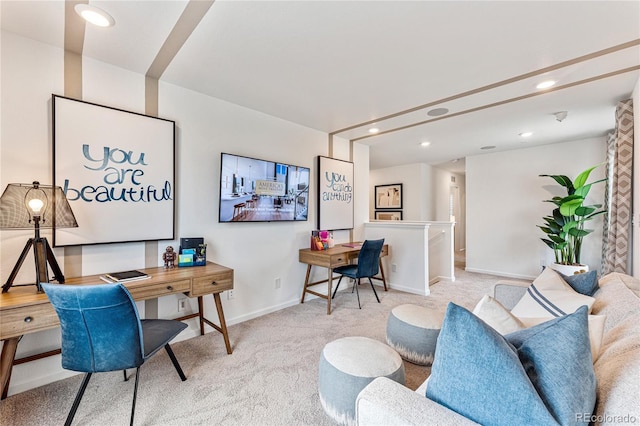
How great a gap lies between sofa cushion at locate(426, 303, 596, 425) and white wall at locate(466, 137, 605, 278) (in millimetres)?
4967

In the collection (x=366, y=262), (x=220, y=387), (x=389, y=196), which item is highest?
(x=389, y=196)

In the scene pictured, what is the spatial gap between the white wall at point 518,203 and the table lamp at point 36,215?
6.08m

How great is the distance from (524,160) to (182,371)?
19.5ft

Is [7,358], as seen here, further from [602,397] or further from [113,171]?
[602,397]

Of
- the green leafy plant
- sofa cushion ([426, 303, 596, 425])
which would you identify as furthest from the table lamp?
the green leafy plant

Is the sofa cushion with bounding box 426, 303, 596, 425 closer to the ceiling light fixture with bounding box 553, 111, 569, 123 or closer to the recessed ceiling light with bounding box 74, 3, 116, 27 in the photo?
the recessed ceiling light with bounding box 74, 3, 116, 27

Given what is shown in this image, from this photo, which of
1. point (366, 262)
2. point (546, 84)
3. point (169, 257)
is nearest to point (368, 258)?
point (366, 262)

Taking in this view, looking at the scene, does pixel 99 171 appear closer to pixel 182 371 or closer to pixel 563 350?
pixel 182 371

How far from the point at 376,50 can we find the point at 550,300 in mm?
1957

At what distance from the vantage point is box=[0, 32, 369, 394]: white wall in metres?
1.80

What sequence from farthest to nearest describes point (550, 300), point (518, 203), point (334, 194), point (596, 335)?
point (518, 203) → point (334, 194) → point (550, 300) → point (596, 335)

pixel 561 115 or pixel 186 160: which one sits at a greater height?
pixel 561 115

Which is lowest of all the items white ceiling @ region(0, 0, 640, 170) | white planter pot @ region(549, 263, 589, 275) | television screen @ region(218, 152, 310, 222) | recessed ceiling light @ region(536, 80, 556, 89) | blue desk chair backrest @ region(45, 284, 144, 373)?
white planter pot @ region(549, 263, 589, 275)

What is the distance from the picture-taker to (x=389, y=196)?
6801 millimetres
